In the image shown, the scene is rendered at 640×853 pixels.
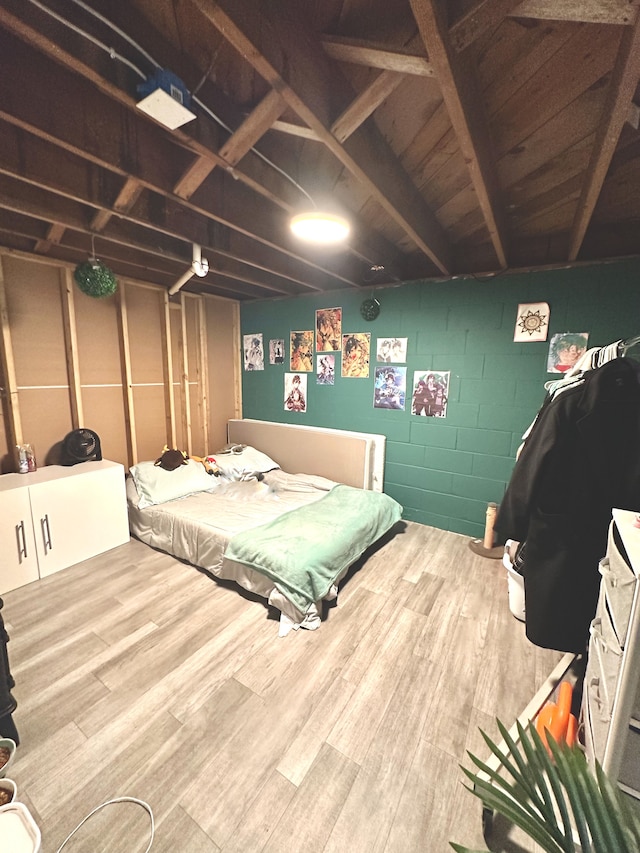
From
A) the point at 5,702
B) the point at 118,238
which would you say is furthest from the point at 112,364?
the point at 5,702

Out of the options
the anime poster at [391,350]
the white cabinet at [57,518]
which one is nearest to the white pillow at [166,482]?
the white cabinet at [57,518]

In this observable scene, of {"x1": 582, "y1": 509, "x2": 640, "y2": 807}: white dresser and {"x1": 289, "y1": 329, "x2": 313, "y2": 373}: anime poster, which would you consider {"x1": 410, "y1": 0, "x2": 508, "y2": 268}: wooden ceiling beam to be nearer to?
{"x1": 582, "y1": 509, "x2": 640, "y2": 807}: white dresser

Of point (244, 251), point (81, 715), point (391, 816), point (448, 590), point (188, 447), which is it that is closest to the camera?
point (391, 816)

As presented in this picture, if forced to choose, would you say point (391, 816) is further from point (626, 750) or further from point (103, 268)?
point (103, 268)

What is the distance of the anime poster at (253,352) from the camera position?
4.46 meters

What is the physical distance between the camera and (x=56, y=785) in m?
1.31

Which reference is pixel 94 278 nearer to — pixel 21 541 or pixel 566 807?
pixel 21 541

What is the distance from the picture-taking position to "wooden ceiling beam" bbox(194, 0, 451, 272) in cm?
93

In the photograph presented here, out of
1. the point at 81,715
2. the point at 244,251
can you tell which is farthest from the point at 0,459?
the point at 244,251

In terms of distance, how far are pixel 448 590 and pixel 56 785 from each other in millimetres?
2339

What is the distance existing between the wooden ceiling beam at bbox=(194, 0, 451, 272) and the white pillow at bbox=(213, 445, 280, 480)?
9.65 feet

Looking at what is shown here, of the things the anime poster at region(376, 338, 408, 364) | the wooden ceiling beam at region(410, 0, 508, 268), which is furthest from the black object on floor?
the anime poster at region(376, 338, 408, 364)

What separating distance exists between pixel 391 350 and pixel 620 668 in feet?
9.82

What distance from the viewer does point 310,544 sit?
2.34 meters
